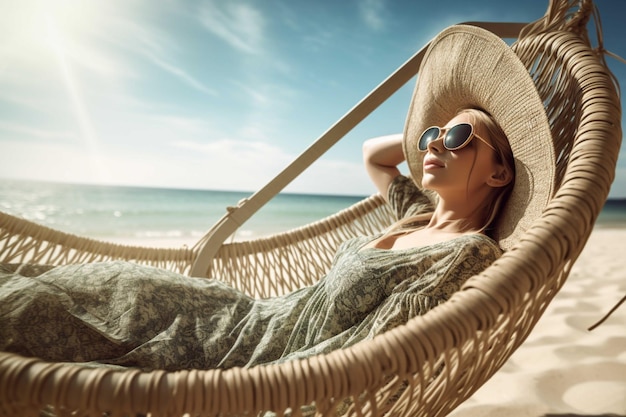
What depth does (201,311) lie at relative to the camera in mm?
1188

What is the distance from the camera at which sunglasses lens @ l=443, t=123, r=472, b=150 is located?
1181 mm

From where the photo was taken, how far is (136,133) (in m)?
29.6

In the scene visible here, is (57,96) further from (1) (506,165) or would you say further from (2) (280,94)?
(1) (506,165)

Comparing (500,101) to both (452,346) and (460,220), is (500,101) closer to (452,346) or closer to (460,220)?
(460,220)

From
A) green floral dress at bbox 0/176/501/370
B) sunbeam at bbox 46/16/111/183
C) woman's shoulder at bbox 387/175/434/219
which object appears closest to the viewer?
green floral dress at bbox 0/176/501/370

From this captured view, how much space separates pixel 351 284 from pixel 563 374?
99 cm

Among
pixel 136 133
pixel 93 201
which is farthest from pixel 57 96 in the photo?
pixel 93 201

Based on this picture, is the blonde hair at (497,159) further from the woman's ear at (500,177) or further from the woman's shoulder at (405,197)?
the woman's shoulder at (405,197)

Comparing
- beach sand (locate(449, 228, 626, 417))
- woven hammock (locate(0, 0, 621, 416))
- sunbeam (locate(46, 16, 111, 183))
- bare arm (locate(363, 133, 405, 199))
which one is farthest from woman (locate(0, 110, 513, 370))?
sunbeam (locate(46, 16, 111, 183))

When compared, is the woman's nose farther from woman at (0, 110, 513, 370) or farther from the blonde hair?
the blonde hair

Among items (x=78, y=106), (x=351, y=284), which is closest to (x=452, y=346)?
(x=351, y=284)

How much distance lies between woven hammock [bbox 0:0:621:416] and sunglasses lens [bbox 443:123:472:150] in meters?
0.25

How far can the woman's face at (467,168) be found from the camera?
1.20 metres

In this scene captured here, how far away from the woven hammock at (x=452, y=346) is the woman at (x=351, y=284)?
0.14 meters
